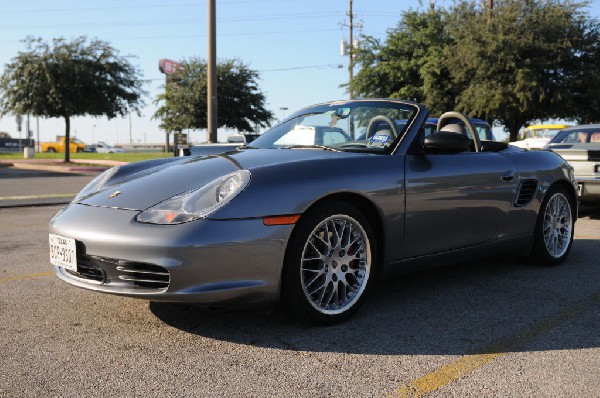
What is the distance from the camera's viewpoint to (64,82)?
2634 cm

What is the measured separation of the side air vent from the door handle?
0.14m

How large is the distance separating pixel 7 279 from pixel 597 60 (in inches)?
1042

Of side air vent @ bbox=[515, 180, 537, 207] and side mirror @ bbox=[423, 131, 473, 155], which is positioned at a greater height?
side mirror @ bbox=[423, 131, 473, 155]

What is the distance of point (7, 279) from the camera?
4.57 meters

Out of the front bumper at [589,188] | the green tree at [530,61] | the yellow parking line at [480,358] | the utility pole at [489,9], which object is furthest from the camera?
the utility pole at [489,9]

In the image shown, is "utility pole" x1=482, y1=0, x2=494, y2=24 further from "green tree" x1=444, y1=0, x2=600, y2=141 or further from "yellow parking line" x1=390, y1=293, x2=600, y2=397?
"yellow parking line" x1=390, y1=293, x2=600, y2=397

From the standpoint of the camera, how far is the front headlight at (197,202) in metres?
3.09

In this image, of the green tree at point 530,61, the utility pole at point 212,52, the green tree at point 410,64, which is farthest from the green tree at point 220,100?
the utility pole at point 212,52

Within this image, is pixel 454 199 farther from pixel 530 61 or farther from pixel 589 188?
pixel 530 61

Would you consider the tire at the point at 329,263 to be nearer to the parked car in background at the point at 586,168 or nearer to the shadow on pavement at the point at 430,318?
the shadow on pavement at the point at 430,318

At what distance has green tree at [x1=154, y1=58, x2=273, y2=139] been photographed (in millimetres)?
33875

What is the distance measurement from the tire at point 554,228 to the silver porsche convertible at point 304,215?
346 mm

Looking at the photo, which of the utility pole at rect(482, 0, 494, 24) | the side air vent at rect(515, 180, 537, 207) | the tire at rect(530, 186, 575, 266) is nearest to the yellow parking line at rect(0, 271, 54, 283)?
the side air vent at rect(515, 180, 537, 207)

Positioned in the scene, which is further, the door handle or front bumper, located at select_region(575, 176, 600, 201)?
front bumper, located at select_region(575, 176, 600, 201)
